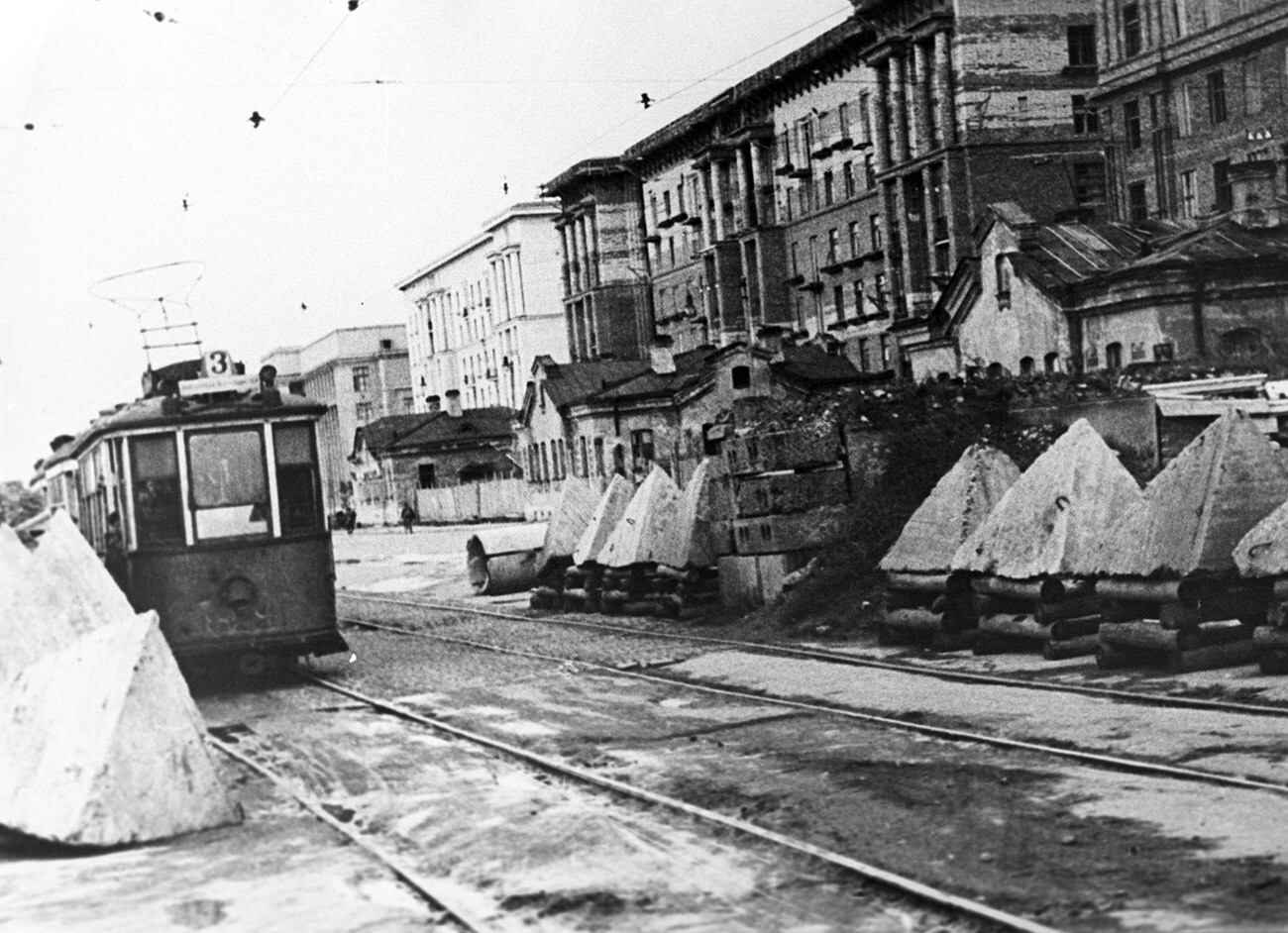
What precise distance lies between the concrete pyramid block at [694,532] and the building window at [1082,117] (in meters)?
36.0

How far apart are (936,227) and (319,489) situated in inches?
1652

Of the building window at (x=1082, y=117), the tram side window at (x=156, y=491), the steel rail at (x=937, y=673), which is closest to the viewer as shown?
the steel rail at (x=937, y=673)

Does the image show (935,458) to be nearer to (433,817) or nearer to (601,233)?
(433,817)

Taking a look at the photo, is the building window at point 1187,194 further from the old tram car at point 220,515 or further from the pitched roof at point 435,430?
the pitched roof at point 435,430

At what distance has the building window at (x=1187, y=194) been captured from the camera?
43938 mm

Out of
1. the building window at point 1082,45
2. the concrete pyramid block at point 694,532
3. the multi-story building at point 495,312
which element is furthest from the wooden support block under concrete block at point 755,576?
the multi-story building at point 495,312

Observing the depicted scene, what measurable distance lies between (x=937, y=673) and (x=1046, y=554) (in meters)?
1.63

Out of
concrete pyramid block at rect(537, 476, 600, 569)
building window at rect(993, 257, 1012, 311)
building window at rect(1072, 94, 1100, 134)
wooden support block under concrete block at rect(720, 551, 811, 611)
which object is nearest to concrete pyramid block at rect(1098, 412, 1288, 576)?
wooden support block under concrete block at rect(720, 551, 811, 611)

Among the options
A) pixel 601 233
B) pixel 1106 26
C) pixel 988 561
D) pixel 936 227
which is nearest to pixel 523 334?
pixel 601 233

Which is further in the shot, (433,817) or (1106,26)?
(1106,26)

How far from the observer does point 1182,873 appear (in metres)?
7.89

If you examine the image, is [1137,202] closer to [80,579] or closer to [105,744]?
[80,579]

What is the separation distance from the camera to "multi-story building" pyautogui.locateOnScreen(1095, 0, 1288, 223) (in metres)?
38.8

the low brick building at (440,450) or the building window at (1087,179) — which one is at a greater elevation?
the building window at (1087,179)
